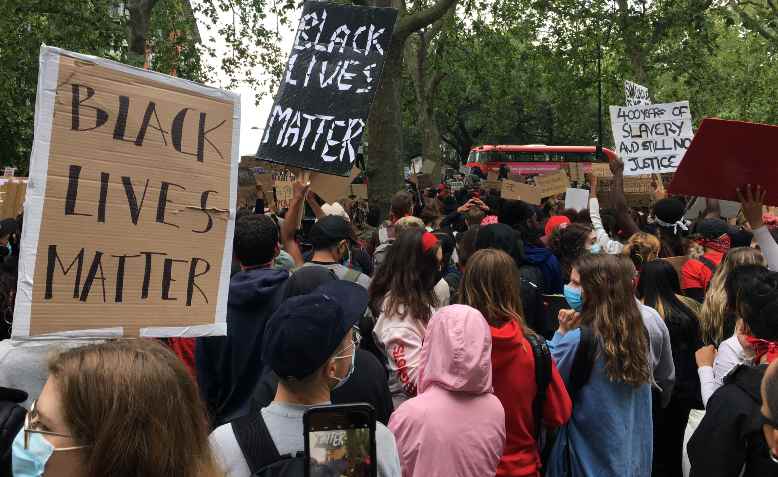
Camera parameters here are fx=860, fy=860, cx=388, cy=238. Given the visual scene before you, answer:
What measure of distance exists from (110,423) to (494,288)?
222cm

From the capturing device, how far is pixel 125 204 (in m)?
3.01

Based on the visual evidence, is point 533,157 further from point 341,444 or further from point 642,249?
point 341,444

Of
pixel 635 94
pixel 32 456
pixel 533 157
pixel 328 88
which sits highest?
→ pixel 533 157

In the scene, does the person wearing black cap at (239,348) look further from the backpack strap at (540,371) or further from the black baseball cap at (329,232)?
the backpack strap at (540,371)

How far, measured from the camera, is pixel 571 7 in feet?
58.1

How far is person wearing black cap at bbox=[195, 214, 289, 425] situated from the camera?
11.9 ft

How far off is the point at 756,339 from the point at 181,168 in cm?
225

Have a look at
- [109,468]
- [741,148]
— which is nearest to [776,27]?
[741,148]

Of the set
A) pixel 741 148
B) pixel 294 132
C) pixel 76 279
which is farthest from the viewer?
pixel 294 132

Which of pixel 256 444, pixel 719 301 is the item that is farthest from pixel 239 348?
pixel 719 301

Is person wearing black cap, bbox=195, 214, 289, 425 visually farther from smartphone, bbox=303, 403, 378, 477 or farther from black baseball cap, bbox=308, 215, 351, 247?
smartphone, bbox=303, 403, 378, 477

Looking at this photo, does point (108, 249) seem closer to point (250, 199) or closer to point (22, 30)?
point (250, 199)

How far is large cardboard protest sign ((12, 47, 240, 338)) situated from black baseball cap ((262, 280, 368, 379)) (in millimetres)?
724

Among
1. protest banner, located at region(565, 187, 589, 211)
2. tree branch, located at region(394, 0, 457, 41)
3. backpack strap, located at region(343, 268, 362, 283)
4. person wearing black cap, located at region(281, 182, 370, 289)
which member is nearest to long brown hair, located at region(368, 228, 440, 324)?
backpack strap, located at region(343, 268, 362, 283)
